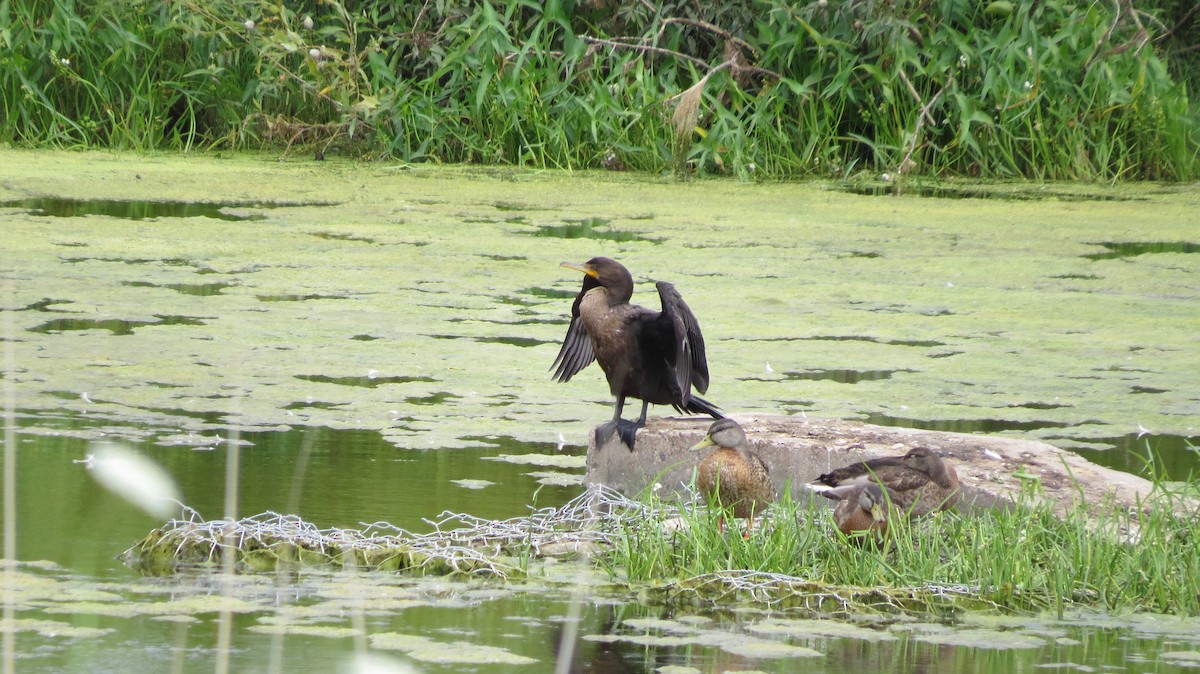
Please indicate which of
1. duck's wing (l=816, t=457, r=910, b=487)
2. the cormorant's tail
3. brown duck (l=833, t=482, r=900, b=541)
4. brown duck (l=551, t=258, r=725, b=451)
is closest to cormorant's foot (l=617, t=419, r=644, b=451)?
brown duck (l=551, t=258, r=725, b=451)

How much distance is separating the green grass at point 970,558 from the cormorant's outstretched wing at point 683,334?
551 millimetres

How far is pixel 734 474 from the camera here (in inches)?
121

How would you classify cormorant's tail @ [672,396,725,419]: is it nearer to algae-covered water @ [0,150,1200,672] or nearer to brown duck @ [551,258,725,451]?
brown duck @ [551,258,725,451]

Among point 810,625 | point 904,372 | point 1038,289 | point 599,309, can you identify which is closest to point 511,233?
point 1038,289

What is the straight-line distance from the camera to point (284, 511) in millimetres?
3062

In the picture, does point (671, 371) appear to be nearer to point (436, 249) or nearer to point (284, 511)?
point (284, 511)

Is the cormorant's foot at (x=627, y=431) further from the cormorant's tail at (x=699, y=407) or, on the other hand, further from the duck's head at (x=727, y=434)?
the duck's head at (x=727, y=434)

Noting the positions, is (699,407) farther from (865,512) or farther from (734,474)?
(865,512)

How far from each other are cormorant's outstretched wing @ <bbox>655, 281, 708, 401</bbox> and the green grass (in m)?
0.55

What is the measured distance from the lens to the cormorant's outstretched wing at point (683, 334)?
11.0 feet

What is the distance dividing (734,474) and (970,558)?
531 mm

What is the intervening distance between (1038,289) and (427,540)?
340 cm

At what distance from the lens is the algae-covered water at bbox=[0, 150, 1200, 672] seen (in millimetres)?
2363

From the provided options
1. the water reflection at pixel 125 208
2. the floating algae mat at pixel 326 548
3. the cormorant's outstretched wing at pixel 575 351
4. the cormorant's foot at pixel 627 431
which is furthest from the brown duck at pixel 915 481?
the water reflection at pixel 125 208
